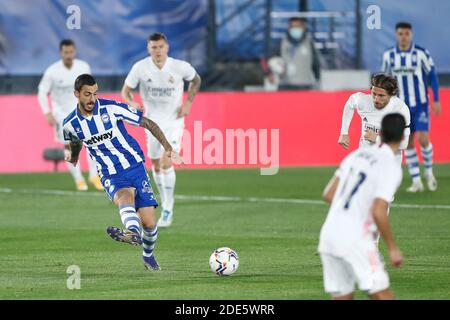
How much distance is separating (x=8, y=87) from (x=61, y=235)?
9939mm

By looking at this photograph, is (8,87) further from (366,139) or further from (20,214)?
(366,139)

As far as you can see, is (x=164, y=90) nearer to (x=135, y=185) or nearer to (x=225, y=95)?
(x=135, y=185)

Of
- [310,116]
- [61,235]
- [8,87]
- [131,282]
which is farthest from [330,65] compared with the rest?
[131,282]

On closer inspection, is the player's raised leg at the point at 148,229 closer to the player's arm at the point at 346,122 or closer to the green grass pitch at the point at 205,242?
the green grass pitch at the point at 205,242

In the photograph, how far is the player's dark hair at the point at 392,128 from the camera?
336 inches

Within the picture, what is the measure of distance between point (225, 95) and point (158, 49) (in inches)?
297

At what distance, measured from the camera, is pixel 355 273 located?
845 centimetres

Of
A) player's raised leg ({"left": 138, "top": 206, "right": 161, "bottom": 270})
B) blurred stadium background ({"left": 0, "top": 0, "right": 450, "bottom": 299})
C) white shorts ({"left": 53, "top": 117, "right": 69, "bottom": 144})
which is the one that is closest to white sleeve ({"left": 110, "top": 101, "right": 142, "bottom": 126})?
player's raised leg ({"left": 138, "top": 206, "right": 161, "bottom": 270})

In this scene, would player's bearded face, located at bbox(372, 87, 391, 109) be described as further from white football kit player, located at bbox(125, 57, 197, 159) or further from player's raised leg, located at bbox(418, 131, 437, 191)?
player's raised leg, located at bbox(418, 131, 437, 191)

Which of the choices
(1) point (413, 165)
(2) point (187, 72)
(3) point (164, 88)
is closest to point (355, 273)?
(2) point (187, 72)

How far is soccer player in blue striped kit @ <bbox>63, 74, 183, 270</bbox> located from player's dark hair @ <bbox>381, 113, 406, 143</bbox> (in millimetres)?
3807

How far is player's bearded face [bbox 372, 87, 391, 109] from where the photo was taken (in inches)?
457
